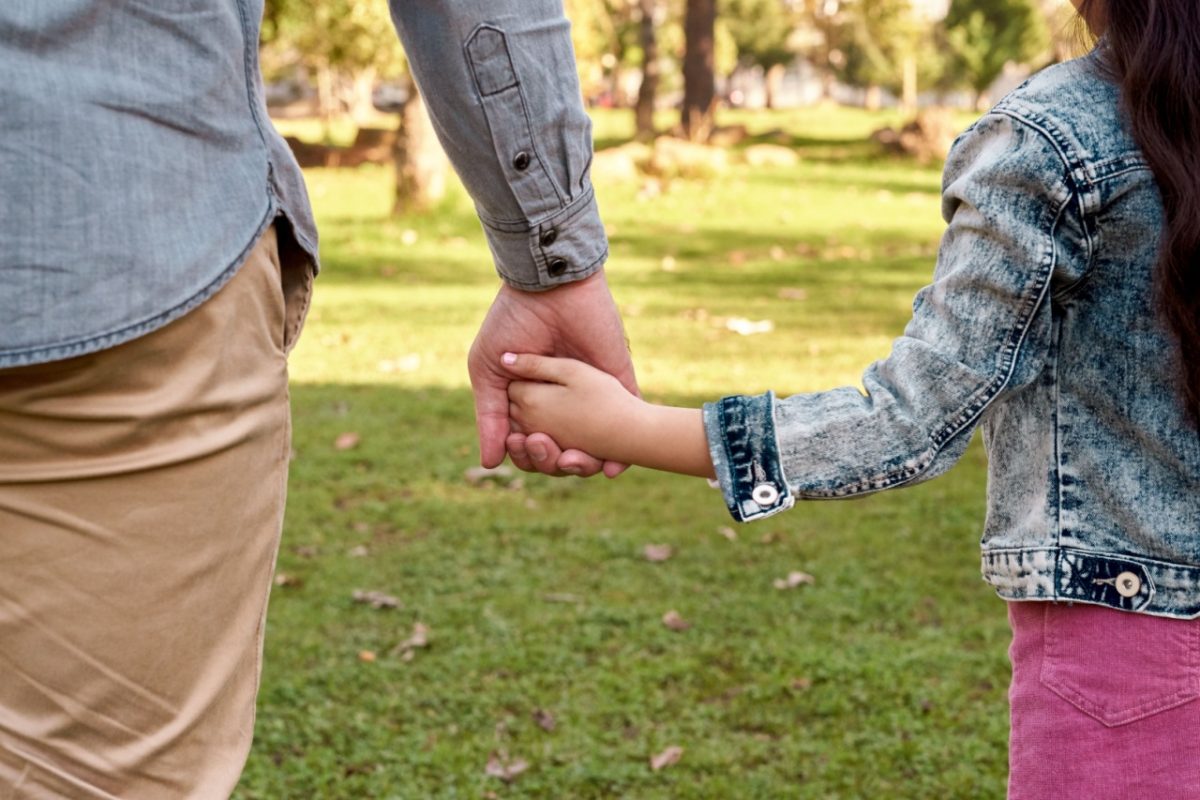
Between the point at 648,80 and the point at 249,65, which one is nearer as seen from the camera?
the point at 249,65

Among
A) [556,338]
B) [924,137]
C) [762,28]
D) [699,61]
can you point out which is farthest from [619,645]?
[762,28]

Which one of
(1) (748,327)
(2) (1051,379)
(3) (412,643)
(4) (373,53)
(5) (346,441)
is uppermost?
(2) (1051,379)

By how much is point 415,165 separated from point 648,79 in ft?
39.1

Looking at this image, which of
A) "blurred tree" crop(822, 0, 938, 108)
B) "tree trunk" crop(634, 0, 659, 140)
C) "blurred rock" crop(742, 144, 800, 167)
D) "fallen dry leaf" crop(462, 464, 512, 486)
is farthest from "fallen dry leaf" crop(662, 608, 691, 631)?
"blurred tree" crop(822, 0, 938, 108)

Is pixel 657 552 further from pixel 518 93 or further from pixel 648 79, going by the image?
pixel 648 79

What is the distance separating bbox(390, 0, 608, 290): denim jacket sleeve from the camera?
5.41ft

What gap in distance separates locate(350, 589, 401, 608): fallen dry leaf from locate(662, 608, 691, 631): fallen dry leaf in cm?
81

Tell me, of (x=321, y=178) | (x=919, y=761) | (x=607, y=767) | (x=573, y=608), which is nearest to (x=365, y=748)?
(x=607, y=767)

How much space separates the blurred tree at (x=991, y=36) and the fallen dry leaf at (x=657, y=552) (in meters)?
39.9

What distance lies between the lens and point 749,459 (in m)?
1.65

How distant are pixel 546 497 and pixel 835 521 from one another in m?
1.08

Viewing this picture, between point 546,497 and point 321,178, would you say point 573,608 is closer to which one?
point 546,497

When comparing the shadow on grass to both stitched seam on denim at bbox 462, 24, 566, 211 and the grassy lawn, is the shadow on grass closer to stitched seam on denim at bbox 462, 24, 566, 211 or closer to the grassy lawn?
the grassy lawn

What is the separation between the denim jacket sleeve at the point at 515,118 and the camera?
64.9 inches
